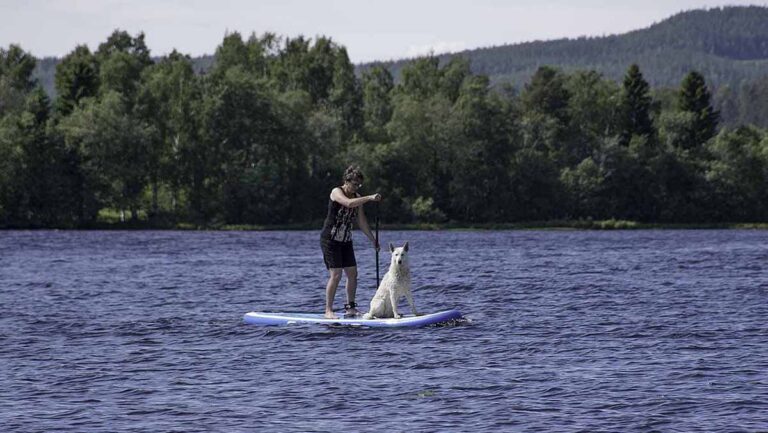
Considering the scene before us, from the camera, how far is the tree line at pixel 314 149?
326ft

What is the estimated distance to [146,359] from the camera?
2027 cm

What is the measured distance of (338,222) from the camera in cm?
2319

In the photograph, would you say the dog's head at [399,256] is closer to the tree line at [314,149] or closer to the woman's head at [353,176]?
the woman's head at [353,176]

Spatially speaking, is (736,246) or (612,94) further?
(612,94)

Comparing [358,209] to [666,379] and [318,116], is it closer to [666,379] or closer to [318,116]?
[666,379]

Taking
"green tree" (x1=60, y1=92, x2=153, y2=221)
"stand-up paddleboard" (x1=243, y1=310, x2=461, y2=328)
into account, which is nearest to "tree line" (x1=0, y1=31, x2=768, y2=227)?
"green tree" (x1=60, y1=92, x2=153, y2=221)

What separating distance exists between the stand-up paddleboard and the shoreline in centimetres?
7607

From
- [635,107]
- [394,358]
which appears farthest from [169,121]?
[394,358]

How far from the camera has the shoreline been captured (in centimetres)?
9975

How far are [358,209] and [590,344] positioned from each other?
16.5 feet

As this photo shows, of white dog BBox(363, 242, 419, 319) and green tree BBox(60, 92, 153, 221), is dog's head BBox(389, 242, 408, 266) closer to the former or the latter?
white dog BBox(363, 242, 419, 319)

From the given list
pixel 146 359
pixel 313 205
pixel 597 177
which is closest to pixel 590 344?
pixel 146 359

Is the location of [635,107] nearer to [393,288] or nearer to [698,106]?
[698,106]

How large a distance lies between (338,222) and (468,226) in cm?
8422
